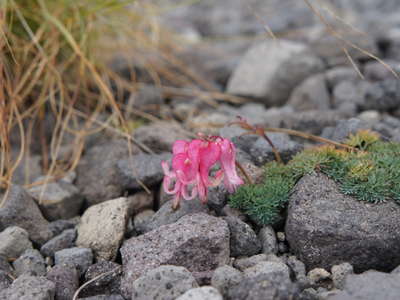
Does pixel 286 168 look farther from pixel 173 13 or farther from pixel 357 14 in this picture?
pixel 173 13

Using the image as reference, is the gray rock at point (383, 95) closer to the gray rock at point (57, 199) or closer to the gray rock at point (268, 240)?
the gray rock at point (268, 240)

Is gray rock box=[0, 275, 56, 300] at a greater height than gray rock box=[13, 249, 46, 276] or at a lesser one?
greater

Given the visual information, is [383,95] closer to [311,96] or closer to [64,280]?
[311,96]

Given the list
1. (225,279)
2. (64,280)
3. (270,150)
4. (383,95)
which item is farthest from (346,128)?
(64,280)

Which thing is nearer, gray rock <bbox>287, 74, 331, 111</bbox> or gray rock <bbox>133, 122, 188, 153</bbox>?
gray rock <bbox>133, 122, 188, 153</bbox>

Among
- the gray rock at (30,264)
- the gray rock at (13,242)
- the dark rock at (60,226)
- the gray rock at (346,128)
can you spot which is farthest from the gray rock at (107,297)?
the gray rock at (346,128)

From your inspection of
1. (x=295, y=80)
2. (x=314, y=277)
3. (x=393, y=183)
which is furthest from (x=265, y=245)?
(x=295, y=80)

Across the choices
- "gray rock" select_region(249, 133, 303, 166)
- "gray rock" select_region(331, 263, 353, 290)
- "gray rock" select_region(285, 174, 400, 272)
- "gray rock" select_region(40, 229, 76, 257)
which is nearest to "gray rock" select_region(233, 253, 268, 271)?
"gray rock" select_region(285, 174, 400, 272)

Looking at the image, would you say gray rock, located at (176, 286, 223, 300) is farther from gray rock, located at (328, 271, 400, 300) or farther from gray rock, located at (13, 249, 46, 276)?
gray rock, located at (13, 249, 46, 276)
